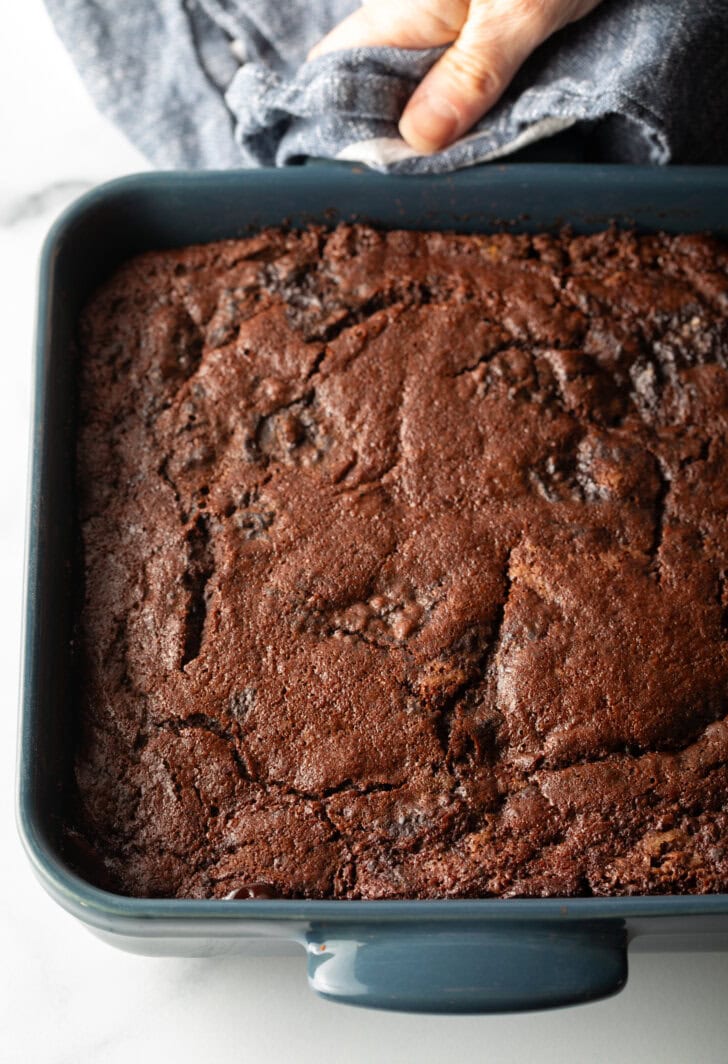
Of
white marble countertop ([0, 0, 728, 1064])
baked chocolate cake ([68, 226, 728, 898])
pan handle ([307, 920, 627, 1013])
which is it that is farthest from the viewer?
white marble countertop ([0, 0, 728, 1064])

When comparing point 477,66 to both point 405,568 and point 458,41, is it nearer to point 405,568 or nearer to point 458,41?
point 458,41

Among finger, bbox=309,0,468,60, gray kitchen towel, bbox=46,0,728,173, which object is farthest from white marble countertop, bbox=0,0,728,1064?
finger, bbox=309,0,468,60

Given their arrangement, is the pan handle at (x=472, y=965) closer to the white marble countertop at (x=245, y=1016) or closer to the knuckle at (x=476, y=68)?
the white marble countertop at (x=245, y=1016)

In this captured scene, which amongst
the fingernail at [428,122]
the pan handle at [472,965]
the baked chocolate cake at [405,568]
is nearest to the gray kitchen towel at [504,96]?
the fingernail at [428,122]

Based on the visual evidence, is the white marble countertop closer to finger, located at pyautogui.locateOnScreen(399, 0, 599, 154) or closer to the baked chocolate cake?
the baked chocolate cake

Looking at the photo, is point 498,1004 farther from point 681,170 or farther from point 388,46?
point 388,46

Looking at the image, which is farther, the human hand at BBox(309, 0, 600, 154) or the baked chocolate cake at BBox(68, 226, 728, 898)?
the human hand at BBox(309, 0, 600, 154)

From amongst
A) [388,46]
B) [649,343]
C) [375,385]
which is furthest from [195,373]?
[649,343]
